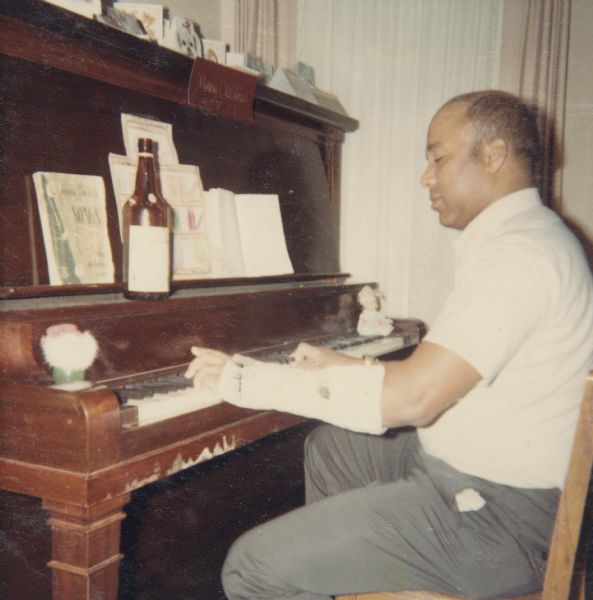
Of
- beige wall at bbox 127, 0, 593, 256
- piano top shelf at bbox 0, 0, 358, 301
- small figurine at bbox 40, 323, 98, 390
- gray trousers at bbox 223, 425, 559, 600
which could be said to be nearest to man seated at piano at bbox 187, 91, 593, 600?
gray trousers at bbox 223, 425, 559, 600

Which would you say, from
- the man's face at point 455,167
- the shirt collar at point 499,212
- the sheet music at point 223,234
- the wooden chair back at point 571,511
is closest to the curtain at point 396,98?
the sheet music at point 223,234

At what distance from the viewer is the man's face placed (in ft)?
4.67

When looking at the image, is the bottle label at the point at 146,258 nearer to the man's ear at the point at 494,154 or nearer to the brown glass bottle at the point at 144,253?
the brown glass bottle at the point at 144,253

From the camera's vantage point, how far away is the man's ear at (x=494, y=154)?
4.53 ft

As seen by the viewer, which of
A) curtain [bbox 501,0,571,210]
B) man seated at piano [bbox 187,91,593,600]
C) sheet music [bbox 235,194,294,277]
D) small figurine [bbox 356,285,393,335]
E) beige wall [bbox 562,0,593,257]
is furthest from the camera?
beige wall [bbox 562,0,593,257]

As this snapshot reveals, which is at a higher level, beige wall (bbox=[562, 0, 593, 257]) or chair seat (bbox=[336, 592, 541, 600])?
beige wall (bbox=[562, 0, 593, 257])

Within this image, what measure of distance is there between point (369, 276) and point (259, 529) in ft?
8.49

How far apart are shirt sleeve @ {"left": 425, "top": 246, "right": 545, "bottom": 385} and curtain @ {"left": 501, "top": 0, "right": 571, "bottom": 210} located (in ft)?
7.75

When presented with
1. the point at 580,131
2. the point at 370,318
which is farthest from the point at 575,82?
the point at 370,318

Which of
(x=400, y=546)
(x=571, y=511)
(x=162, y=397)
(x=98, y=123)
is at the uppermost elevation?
(x=98, y=123)

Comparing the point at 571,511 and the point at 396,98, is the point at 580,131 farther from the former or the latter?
the point at 571,511

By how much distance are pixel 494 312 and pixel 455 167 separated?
49 centimetres

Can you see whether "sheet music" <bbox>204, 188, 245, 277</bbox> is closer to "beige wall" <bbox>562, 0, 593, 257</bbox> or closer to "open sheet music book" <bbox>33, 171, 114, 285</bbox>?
"open sheet music book" <bbox>33, 171, 114, 285</bbox>

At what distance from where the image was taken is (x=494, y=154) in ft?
4.57
